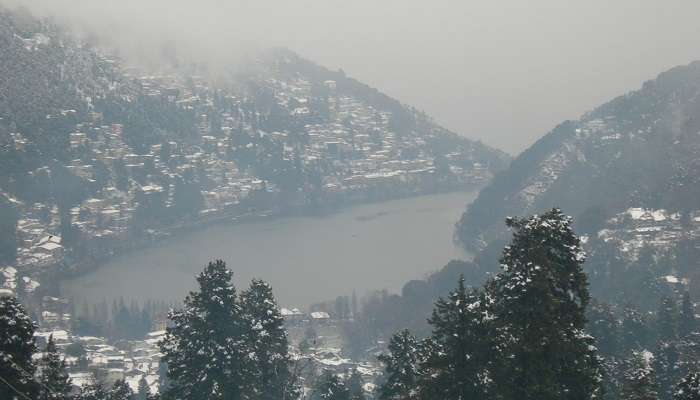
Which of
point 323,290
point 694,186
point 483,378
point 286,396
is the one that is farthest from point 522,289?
point 323,290

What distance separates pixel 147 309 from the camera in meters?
157

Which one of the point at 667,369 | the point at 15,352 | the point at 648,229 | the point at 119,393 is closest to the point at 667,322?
the point at 667,369

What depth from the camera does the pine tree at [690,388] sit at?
2831cm

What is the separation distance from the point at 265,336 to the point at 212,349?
3568mm

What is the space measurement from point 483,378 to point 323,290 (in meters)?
144

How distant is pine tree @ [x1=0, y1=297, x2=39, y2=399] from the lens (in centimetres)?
Answer: 2959

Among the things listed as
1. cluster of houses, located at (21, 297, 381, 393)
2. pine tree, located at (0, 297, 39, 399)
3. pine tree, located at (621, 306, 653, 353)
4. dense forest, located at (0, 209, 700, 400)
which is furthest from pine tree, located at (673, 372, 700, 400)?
cluster of houses, located at (21, 297, 381, 393)

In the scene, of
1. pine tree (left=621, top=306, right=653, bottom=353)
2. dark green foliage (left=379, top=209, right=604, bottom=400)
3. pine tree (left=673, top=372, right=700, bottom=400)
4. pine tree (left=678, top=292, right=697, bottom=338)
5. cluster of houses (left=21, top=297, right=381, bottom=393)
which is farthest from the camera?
cluster of houses (left=21, top=297, right=381, bottom=393)

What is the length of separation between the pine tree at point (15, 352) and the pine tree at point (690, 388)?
68.8ft

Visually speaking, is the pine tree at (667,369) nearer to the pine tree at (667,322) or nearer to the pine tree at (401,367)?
the pine tree at (401,367)

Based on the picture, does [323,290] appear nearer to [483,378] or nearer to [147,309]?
[147,309]

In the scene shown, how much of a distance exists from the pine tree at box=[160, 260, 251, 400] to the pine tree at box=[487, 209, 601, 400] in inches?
527

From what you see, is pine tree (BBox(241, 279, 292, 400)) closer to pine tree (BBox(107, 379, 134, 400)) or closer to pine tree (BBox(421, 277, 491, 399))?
pine tree (BBox(107, 379, 134, 400))

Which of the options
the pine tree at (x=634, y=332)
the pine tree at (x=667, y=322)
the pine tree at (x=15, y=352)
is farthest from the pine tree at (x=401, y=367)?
the pine tree at (x=667, y=322)
